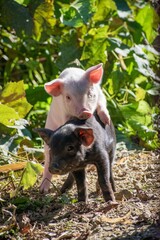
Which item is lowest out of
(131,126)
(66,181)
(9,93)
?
(131,126)

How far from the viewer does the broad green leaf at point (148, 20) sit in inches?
265

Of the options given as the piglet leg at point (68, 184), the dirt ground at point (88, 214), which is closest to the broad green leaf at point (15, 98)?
the dirt ground at point (88, 214)

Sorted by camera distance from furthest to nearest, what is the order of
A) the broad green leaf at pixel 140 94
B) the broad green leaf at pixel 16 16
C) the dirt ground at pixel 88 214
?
1. the broad green leaf at pixel 140 94
2. the broad green leaf at pixel 16 16
3. the dirt ground at pixel 88 214

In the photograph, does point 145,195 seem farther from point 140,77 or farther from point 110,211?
point 140,77

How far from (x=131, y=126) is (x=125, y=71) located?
53 cm

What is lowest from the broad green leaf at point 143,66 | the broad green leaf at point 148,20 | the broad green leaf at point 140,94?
the broad green leaf at point 140,94

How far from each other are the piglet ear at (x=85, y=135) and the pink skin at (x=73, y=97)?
52 centimetres

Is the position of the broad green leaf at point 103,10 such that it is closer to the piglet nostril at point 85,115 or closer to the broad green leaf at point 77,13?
the broad green leaf at point 77,13

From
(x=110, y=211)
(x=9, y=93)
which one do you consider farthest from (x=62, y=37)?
(x=110, y=211)

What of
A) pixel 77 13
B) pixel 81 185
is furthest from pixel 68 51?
pixel 81 185

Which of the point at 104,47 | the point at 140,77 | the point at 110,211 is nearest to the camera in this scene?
the point at 110,211

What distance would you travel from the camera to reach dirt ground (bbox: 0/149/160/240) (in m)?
3.67

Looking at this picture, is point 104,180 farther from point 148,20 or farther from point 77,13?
point 148,20

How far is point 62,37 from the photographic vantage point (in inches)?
252
